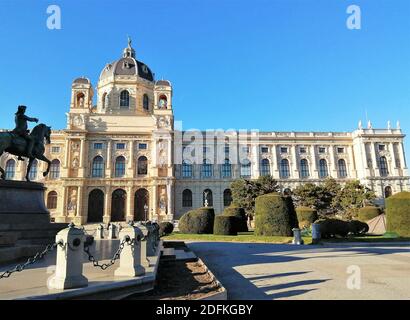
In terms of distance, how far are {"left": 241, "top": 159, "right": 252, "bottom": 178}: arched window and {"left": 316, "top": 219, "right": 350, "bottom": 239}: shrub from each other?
2886 centimetres

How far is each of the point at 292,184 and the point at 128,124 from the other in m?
27.8

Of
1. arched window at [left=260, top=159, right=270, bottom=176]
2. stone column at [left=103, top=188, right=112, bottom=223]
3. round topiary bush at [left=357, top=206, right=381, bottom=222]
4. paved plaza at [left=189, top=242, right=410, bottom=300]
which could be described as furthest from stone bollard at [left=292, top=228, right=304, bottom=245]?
arched window at [left=260, top=159, right=270, bottom=176]

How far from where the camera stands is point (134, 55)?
188ft

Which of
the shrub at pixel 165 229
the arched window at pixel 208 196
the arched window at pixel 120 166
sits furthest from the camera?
the arched window at pixel 208 196

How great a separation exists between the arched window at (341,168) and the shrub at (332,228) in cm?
3333

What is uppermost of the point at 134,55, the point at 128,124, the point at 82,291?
the point at 134,55

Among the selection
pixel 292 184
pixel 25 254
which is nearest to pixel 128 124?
pixel 292 184

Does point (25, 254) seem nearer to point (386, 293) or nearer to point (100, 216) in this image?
point (386, 293)

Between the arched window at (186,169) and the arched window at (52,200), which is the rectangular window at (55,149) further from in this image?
the arched window at (186,169)

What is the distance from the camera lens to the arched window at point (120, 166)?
1743 inches

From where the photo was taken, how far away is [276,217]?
20312mm

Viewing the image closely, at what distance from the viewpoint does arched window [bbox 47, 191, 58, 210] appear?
142 feet

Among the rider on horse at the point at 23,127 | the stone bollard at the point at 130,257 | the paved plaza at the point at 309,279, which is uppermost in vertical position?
the rider on horse at the point at 23,127

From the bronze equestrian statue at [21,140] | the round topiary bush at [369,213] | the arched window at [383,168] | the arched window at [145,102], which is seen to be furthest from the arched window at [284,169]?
the bronze equestrian statue at [21,140]
